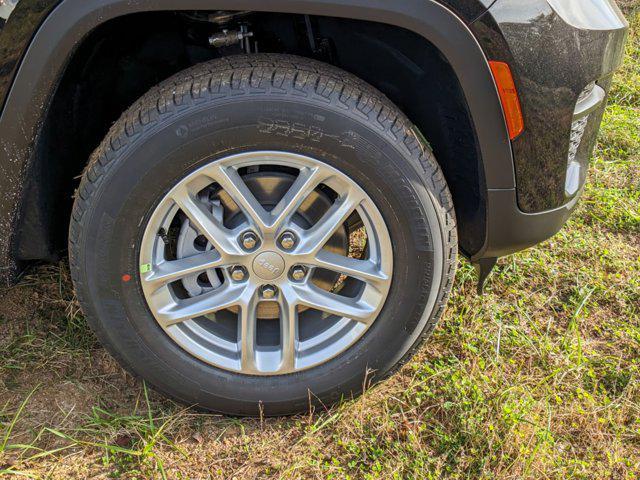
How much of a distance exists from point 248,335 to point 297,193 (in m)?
0.52

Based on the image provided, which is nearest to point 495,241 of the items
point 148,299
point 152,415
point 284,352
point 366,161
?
point 366,161

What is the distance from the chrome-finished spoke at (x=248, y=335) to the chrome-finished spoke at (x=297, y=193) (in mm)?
289

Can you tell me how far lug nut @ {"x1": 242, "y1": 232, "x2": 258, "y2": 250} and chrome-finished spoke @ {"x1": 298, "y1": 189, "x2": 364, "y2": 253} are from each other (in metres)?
0.15

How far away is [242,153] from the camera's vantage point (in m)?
1.85

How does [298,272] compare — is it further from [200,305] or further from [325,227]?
[200,305]

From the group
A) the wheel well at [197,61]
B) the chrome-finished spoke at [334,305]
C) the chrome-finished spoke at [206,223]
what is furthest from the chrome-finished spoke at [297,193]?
the wheel well at [197,61]

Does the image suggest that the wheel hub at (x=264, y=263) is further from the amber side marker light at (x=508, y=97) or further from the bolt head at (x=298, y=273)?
the amber side marker light at (x=508, y=97)

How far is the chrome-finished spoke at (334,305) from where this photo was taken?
2.04 metres

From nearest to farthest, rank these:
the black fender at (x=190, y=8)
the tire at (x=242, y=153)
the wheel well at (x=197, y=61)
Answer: the black fender at (x=190, y=8) < the tire at (x=242, y=153) < the wheel well at (x=197, y=61)

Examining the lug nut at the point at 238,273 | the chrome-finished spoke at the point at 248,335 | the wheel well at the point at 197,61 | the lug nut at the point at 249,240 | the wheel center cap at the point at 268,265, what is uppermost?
the wheel well at the point at 197,61

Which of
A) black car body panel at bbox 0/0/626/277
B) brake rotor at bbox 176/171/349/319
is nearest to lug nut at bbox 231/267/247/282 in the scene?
brake rotor at bbox 176/171/349/319

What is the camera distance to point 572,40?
1784 millimetres

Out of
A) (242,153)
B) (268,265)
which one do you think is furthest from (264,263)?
(242,153)

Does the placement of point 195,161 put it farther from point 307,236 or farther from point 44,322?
point 44,322
